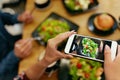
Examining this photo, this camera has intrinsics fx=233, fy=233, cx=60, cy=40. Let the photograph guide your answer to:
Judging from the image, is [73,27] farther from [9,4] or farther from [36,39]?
[9,4]

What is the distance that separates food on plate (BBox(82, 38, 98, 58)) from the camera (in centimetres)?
93

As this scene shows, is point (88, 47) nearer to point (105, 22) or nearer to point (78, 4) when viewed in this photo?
point (105, 22)

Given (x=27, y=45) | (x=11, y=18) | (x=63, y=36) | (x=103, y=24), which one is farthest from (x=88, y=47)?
(x=11, y=18)

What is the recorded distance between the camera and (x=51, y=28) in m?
1.24

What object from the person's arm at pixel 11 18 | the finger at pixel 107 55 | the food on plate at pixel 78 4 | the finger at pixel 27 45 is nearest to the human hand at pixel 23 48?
the finger at pixel 27 45

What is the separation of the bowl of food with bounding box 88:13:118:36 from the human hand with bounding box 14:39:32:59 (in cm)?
33

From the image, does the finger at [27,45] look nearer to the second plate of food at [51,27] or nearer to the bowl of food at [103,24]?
the second plate of food at [51,27]

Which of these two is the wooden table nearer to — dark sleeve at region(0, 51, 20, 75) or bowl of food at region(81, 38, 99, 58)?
dark sleeve at region(0, 51, 20, 75)

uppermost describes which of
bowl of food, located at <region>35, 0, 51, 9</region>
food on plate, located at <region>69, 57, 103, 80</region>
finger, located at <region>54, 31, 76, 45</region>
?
bowl of food, located at <region>35, 0, 51, 9</region>

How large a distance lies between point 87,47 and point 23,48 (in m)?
0.45

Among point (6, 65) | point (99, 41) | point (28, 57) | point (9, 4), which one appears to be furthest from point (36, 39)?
point (9, 4)

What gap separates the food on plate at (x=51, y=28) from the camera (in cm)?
122

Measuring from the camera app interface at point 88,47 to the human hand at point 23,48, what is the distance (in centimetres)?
35

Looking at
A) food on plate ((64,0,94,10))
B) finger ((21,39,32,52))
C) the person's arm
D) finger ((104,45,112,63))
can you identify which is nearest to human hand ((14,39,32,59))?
finger ((21,39,32,52))
